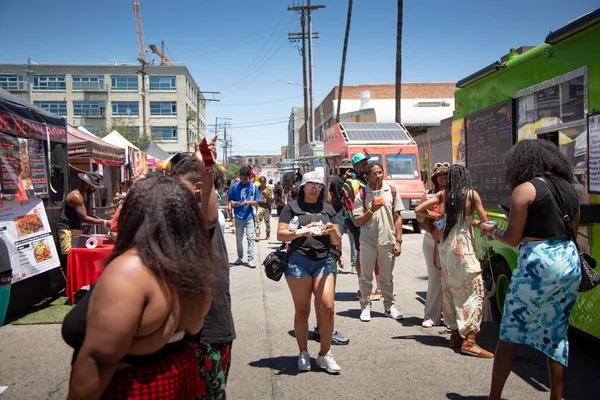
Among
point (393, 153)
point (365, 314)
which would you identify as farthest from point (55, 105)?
point (365, 314)

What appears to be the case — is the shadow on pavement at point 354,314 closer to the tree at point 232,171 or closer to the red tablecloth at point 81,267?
the red tablecloth at point 81,267

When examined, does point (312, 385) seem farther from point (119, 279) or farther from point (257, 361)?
point (119, 279)

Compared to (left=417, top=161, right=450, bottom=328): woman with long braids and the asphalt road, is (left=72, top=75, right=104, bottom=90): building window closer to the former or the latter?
the asphalt road

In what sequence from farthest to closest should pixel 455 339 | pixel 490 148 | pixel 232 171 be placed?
pixel 232 171 → pixel 490 148 → pixel 455 339

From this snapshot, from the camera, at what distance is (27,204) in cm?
670

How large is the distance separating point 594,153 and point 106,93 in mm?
71180

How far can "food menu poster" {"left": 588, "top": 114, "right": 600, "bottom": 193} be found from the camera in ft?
13.2

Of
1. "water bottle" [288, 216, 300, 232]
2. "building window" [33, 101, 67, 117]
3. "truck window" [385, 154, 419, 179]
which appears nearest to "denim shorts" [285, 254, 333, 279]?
"water bottle" [288, 216, 300, 232]

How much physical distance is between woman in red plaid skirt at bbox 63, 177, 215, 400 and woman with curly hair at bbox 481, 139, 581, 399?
7.46 feet

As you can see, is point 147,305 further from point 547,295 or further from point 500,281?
point 500,281

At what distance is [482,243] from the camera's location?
5988 millimetres

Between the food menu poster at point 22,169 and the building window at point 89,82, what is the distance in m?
66.7

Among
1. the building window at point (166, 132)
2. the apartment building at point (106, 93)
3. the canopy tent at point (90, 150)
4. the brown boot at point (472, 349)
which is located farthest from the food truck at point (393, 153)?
the building window at point (166, 132)

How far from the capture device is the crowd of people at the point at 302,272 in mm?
1736
